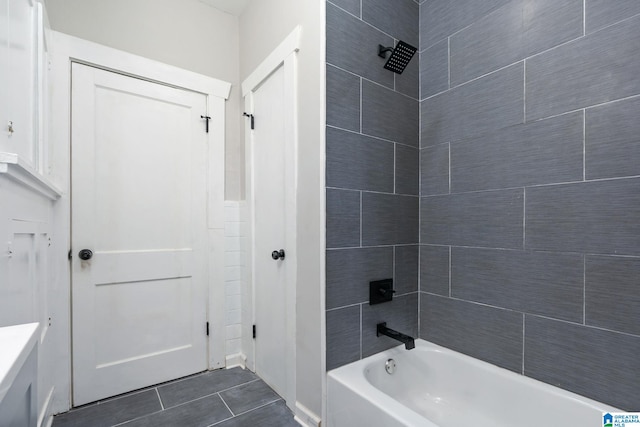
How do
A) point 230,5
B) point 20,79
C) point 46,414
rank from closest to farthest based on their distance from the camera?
point 20,79
point 46,414
point 230,5

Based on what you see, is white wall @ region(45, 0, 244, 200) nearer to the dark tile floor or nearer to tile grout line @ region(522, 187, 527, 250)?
the dark tile floor

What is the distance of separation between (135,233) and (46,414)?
1046 mm

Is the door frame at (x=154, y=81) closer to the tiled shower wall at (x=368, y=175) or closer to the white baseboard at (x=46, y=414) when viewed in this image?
the white baseboard at (x=46, y=414)

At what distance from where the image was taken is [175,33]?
219 cm

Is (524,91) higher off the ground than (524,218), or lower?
higher

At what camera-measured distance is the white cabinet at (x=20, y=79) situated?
3.24 feet

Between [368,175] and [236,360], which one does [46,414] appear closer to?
[236,360]

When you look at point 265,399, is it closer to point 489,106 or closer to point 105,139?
point 105,139

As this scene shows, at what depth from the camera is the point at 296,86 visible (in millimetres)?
1751

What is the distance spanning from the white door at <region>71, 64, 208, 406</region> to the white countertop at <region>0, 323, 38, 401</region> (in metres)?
1.64

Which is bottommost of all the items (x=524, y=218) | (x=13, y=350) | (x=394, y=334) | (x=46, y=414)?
(x=46, y=414)

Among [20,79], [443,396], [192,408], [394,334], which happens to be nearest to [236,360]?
[192,408]

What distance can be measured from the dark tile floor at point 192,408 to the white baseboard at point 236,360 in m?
0.21

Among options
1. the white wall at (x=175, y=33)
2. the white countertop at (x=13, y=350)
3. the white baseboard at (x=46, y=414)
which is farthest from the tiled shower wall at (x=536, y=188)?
the white baseboard at (x=46, y=414)
